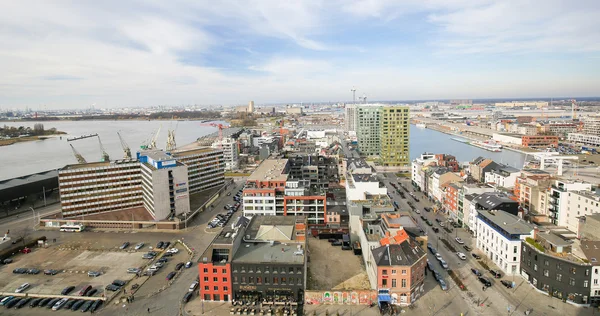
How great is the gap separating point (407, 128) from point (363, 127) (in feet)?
19.2

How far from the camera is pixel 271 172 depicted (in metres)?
23.5

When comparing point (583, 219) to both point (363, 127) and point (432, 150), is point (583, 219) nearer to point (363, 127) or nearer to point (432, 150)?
point (363, 127)

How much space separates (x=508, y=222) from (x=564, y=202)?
16.6 feet

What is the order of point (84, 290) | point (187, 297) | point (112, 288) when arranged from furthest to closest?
point (112, 288)
point (84, 290)
point (187, 297)

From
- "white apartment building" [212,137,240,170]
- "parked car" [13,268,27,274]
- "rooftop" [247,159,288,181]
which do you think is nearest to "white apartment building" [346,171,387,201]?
"rooftop" [247,159,288,181]

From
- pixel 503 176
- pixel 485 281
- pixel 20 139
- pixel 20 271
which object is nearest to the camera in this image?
pixel 485 281

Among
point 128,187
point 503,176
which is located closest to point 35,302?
point 128,187

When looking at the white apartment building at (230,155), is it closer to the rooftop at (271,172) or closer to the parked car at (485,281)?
the rooftop at (271,172)

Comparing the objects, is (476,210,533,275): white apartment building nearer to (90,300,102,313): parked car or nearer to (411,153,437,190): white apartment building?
(411,153,437,190): white apartment building

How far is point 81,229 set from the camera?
20844 millimetres

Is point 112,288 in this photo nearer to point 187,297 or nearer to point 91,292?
point 91,292

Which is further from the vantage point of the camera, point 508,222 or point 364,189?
point 364,189

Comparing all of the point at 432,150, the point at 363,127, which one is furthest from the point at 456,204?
the point at 432,150

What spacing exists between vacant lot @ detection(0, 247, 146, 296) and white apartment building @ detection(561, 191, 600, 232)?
19.8 metres
